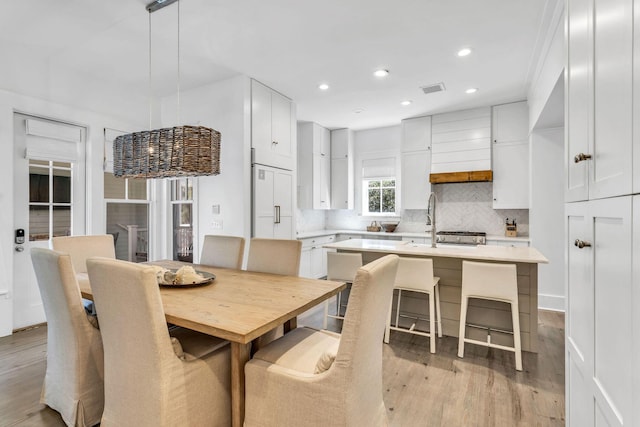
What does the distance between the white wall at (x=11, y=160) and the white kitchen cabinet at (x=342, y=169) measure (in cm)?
348

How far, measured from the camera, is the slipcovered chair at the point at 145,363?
1403 millimetres

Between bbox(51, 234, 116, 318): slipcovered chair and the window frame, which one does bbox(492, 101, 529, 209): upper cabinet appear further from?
bbox(51, 234, 116, 318): slipcovered chair

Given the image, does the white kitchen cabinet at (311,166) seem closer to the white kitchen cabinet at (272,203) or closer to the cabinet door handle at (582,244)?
the white kitchen cabinet at (272,203)

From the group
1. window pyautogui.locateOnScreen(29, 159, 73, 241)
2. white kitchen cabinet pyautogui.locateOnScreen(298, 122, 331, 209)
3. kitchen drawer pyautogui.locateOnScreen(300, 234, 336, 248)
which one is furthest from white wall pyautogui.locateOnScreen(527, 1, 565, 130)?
window pyautogui.locateOnScreen(29, 159, 73, 241)

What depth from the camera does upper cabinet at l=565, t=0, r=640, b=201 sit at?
822mm

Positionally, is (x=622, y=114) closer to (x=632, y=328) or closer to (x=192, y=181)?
(x=632, y=328)

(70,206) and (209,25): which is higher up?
(209,25)

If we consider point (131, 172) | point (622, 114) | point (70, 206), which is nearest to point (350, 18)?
point (131, 172)

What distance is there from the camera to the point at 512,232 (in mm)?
4684

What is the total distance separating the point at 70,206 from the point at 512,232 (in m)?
5.75

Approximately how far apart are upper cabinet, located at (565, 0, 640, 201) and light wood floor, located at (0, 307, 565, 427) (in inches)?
57.3

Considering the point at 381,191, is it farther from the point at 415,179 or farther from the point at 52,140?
the point at 52,140

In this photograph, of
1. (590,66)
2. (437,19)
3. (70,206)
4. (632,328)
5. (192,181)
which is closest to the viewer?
(632,328)

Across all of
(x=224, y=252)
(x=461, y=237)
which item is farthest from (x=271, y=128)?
(x=461, y=237)
